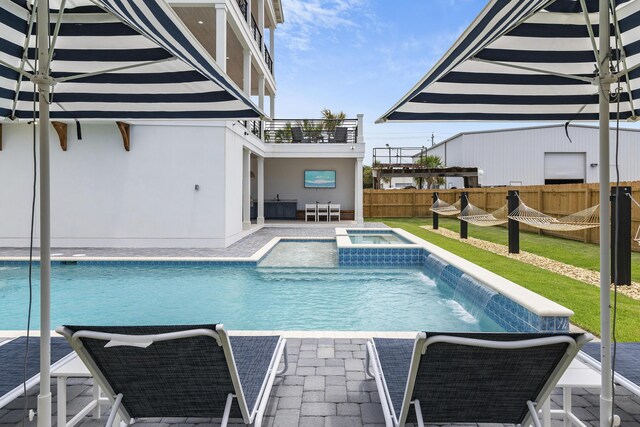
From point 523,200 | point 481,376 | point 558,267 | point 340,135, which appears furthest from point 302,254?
point 523,200

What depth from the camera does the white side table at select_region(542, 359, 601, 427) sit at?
7.07ft

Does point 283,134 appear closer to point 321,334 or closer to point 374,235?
point 374,235

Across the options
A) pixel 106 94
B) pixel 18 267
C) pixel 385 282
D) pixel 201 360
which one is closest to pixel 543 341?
pixel 201 360

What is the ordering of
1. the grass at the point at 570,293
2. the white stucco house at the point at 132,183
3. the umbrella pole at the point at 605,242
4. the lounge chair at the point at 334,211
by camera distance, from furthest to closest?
the lounge chair at the point at 334,211 < the white stucco house at the point at 132,183 < the grass at the point at 570,293 < the umbrella pole at the point at 605,242

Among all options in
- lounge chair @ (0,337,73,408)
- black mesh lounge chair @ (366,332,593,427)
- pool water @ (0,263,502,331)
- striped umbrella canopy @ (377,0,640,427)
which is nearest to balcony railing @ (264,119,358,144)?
pool water @ (0,263,502,331)

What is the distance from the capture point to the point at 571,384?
7.07ft

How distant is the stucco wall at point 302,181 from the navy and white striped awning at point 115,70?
14690mm

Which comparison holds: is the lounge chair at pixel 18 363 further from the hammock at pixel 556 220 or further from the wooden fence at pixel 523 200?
the wooden fence at pixel 523 200

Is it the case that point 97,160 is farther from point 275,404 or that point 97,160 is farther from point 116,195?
point 275,404

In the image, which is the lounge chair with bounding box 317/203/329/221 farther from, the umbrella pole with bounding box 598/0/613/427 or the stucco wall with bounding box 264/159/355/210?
the umbrella pole with bounding box 598/0/613/427

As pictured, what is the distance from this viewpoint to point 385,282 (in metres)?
7.15

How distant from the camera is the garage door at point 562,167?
26.9 m

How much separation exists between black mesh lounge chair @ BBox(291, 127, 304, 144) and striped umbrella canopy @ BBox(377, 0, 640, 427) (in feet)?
42.4

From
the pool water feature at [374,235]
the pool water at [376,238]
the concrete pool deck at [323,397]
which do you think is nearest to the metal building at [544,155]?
the pool water feature at [374,235]
